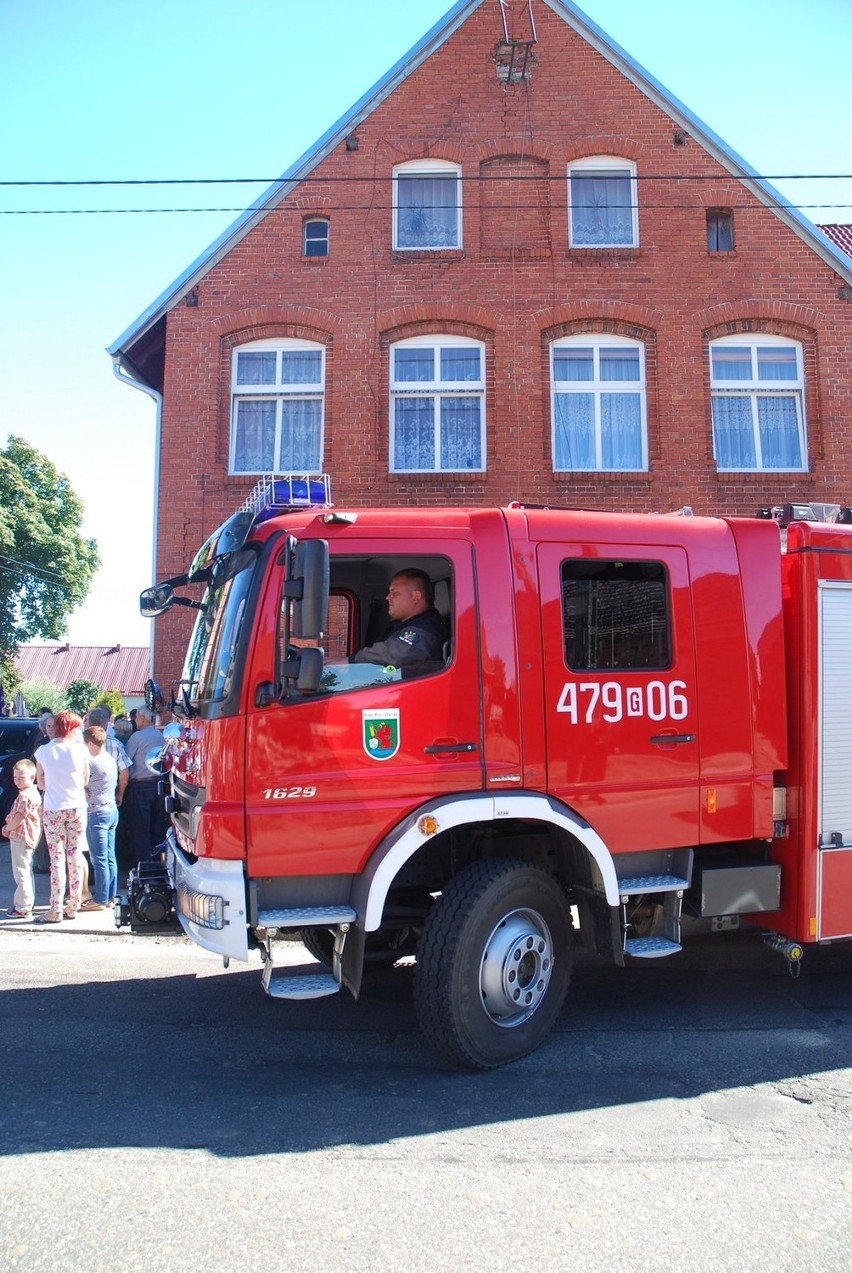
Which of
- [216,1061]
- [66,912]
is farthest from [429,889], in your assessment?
[66,912]

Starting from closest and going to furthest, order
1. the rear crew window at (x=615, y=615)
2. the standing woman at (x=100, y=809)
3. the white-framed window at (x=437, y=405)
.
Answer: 1. the rear crew window at (x=615, y=615)
2. the standing woman at (x=100, y=809)
3. the white-framed window at (x=437, y=405)

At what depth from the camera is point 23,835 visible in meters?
8.44

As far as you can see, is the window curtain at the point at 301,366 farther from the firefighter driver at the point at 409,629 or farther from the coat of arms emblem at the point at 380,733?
the coat of arms emblem at the point at 380,733

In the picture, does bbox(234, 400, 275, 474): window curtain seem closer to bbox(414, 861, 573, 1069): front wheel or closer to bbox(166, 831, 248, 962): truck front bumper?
bbox(166, 831, 248, 962): truck front bumper

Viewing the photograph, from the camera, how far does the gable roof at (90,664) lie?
56.9 meters

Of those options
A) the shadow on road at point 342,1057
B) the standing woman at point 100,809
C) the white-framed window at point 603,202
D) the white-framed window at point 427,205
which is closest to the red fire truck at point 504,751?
the shadow on road at point 342,1057

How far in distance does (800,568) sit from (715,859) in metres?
1.70

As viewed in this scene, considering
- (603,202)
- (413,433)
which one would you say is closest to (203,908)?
(413,433)

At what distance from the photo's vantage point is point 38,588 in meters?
39.5

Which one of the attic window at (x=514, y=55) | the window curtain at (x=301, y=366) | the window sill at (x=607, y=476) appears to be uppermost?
the attic window at (x=514, y=55)

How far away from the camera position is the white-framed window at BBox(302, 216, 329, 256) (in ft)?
45.4

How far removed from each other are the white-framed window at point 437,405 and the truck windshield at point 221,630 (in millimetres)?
8541

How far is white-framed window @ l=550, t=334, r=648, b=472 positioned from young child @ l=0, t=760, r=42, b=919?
26.3 ft

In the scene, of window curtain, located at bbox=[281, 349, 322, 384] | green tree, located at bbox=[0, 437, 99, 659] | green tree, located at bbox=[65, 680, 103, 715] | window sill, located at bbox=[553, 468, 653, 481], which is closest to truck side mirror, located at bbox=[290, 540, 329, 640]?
window sill, located at bbox=[553, 468, 653, 481]
